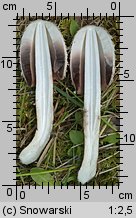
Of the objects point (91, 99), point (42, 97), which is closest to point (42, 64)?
point (42, 97)

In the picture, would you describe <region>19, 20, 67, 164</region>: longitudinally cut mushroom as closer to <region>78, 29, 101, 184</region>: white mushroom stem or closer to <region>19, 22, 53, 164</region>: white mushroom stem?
<region>19, 22, 53, 164</region>: white mushroom stem

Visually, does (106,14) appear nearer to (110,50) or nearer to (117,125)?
(110,50)

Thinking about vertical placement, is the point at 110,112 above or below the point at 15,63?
below

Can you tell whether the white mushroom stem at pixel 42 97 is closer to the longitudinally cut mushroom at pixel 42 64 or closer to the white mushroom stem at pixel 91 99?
the longitudinally cut mushroom at pixel 42 64

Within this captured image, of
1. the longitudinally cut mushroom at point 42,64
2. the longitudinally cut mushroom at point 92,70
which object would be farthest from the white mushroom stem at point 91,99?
the longitudinally cut mushroom at point 42,64

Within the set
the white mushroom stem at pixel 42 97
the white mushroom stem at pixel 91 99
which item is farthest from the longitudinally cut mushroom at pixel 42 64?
the white mushroom stem at pixel 91 99
